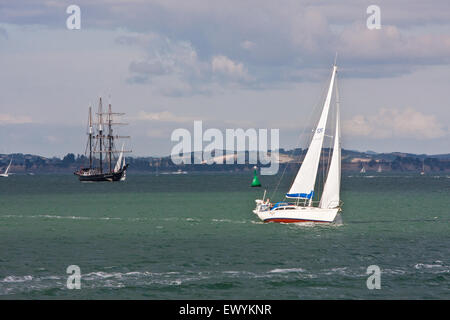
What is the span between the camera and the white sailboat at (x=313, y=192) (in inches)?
2576

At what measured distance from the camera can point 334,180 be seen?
6538 centimetres

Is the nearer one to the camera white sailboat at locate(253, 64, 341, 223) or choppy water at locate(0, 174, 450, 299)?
choppy water at locate(0, 174, 450, 299)

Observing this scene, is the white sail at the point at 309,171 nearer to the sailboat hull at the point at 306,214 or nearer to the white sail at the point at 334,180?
the sailboat hull at the point at 306,214

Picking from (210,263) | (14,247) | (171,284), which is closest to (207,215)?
(14,247)

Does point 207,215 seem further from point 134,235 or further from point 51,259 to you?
point 51,259

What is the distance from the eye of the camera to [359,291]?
3691cm

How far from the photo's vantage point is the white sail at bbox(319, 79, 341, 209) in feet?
214

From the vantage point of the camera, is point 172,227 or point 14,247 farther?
point 172,227

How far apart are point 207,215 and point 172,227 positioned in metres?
17.3
